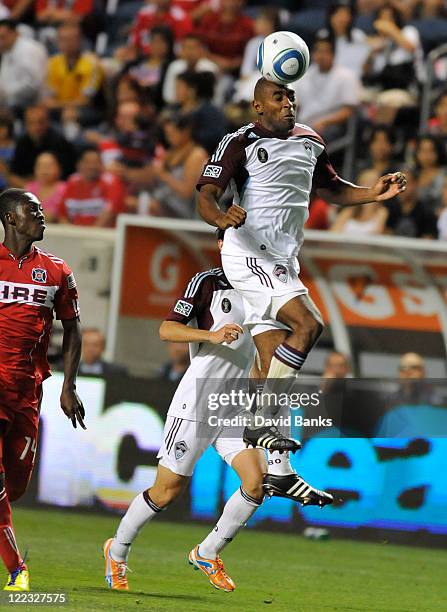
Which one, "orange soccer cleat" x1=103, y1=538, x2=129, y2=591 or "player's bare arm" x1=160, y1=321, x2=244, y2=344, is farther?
"orange soccer cleat" x1=103, y1=538, x2=129, y2=591

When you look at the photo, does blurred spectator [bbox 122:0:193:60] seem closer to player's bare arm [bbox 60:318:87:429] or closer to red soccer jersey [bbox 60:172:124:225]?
red soccer jersey [bbox 60:172:124:225]

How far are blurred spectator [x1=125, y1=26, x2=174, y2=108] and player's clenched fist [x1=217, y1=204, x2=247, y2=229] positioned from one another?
10630 mm

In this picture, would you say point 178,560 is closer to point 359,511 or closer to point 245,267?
point 359,511

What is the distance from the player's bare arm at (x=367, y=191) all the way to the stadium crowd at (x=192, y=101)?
6.37 metres

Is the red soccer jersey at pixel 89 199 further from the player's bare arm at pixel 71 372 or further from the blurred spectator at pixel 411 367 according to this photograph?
the player's bare arm at pixel 71 372

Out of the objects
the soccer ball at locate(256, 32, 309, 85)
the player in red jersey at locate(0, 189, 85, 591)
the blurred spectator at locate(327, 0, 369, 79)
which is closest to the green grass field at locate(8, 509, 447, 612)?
the player in red jersey at locate(0, 189, 85, 591)

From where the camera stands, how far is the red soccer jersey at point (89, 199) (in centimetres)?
1628

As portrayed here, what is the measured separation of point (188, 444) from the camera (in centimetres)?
919

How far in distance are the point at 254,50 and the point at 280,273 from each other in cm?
987

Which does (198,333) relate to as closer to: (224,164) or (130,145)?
(224,164)

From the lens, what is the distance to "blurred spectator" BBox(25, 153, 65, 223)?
16.5m

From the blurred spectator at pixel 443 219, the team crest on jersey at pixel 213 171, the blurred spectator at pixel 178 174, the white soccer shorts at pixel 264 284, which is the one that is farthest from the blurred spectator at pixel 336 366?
the team crest on jersey at pixel 213 171

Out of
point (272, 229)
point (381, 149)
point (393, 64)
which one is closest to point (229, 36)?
point (393, 64)

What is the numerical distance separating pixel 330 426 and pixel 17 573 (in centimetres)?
254
